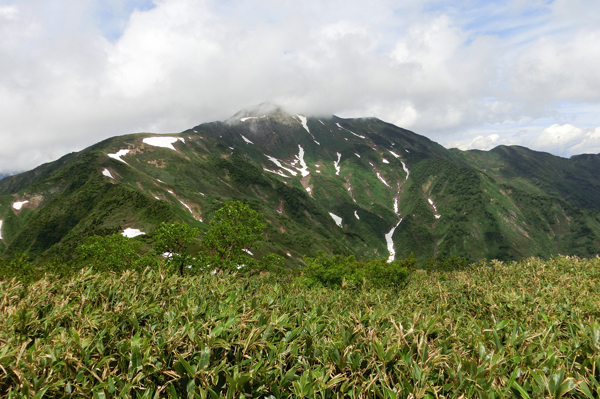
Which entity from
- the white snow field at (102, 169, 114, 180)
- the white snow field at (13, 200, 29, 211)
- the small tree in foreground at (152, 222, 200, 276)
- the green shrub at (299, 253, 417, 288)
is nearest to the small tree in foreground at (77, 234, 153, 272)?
the small tree in foreground at (152, 222, 200, 276)

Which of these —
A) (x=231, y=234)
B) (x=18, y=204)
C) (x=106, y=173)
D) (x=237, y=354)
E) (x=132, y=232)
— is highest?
(x=106, y=173)

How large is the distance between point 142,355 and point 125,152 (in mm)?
187054

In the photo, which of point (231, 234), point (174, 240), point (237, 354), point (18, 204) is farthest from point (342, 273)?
point (18, 204)

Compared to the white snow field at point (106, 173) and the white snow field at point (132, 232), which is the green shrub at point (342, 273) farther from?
the white snow field at point (106, 173)

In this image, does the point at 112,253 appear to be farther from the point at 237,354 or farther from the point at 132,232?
the point at 132,232

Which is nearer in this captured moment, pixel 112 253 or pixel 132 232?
pixel 112 253

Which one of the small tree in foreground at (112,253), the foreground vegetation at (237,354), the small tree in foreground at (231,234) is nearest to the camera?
the foreground vegetation at (237,354)

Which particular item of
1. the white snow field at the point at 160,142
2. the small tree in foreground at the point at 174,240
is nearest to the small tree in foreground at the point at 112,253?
the small tree in foreground at the point at 174,240

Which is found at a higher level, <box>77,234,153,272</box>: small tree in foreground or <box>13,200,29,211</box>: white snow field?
<box>13,200,29,211</box>: white snow field

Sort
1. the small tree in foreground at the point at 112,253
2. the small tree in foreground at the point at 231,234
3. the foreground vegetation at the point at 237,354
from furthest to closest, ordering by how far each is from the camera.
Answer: the small tree in foreground at the point at 112,253
the small tree in foreground at the point at 231,234
the foreground vegetation at the point at 237,354

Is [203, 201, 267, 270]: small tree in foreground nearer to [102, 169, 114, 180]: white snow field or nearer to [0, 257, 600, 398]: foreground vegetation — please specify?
[0, 257, 600, 398]: foreground vegetation

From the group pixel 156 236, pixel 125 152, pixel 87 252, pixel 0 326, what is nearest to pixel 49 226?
pixel 125 152

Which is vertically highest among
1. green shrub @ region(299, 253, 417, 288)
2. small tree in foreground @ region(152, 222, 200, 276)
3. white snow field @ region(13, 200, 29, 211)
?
white snow field @ region(13, 200, 29, 211)

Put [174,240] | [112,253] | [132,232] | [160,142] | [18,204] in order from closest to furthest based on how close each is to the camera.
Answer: [174,240] < [112,253] < [132,232] < [18,204] < [160,142]
